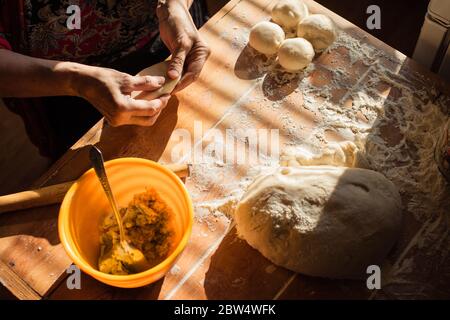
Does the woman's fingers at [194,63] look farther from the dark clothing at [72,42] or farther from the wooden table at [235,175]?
the dark clothing at [72,42]

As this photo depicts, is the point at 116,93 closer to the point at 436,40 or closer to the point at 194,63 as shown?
the point at 194,63

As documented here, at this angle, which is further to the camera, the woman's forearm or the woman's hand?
the woman's hand

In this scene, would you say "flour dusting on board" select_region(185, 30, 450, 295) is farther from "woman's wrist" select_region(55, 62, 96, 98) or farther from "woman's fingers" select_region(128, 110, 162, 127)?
"woman's wrist" select_region(55, 62, 96, 98)

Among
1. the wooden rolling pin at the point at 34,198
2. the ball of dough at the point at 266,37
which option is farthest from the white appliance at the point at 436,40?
the wooden rolling pin at the point at 34,198

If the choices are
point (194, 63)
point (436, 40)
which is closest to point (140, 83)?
point (194, 63)

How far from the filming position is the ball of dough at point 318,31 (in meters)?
1.32

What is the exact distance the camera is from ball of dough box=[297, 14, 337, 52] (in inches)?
52.1

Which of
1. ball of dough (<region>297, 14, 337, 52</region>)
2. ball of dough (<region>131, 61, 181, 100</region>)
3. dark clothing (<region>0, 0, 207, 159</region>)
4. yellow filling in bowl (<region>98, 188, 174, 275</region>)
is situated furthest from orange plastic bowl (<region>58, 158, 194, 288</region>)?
ball of dough (<region>297, 14, 337, 52</region>)

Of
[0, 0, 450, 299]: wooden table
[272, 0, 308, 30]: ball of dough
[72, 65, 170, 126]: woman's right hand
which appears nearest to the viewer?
[0, 0, 450, 299]: wooden table

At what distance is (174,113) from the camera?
125cm

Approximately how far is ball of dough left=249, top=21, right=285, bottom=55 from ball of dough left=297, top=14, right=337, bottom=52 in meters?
0.07

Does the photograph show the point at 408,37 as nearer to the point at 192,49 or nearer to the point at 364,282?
the point at 192,49

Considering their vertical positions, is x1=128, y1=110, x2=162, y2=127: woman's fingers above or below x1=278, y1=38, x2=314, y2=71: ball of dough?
below

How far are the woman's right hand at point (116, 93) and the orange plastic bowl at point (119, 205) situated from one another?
162 millimetres
